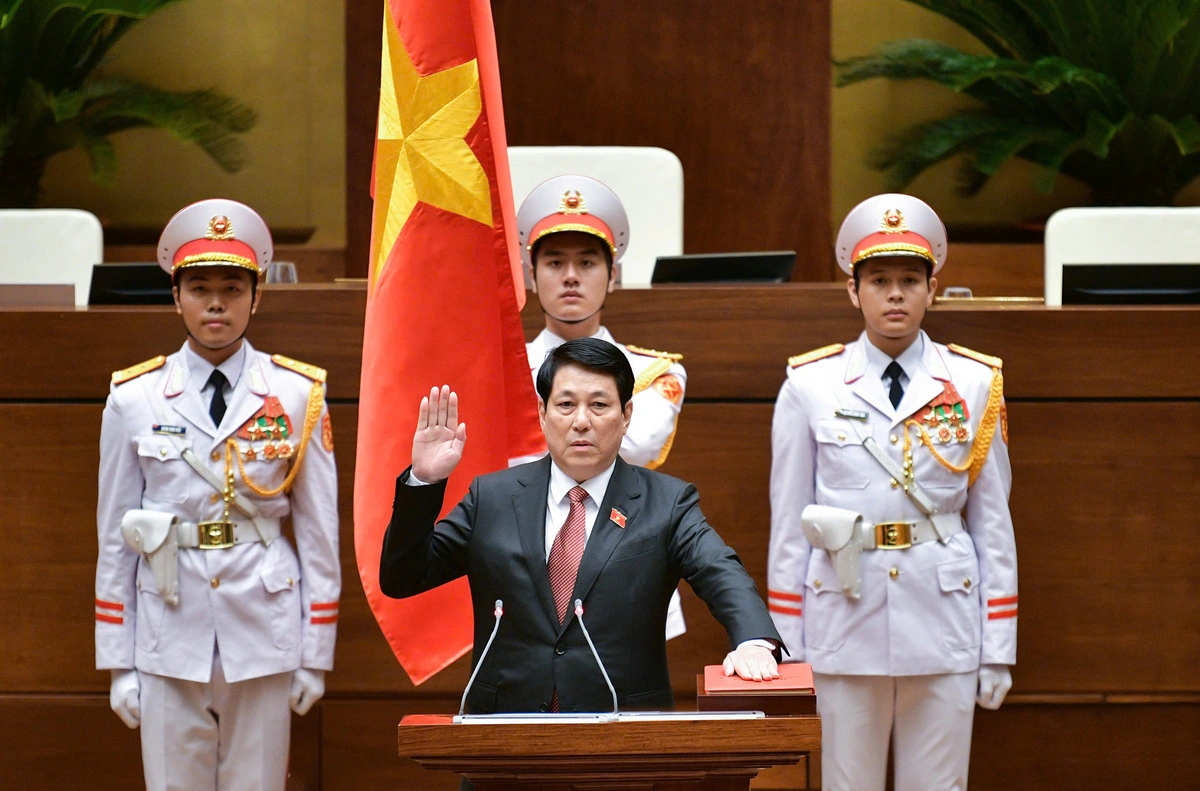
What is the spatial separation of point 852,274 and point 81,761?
8.00ft

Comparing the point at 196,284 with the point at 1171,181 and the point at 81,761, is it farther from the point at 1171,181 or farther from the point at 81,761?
the point at 1171,181

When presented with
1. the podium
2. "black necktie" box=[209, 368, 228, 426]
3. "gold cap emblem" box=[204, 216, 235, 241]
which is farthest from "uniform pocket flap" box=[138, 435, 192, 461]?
the podium

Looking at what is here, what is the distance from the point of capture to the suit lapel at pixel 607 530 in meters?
2.47

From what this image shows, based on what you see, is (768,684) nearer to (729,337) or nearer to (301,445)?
(301,445)

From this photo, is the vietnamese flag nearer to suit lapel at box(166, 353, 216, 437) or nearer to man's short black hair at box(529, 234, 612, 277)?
man's short black hair at box(529, 234, 612, 277)

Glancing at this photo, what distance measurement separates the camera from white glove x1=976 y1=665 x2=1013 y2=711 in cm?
359

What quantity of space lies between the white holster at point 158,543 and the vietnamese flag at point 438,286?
626mm

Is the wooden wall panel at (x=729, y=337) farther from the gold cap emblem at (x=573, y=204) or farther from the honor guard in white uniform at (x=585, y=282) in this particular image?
the gold cap emblem at (x=573, y=204)

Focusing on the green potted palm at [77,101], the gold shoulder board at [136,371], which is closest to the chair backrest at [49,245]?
the green potted palm at [77,101]

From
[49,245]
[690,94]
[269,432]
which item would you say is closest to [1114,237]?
[690,94]

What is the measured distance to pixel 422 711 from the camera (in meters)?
4.06

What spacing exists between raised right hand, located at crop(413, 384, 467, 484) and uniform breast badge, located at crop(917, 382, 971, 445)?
4.91ft

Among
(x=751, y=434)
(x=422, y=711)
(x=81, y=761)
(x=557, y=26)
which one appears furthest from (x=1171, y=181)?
(x=81, y=761)

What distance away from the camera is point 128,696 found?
351cm
